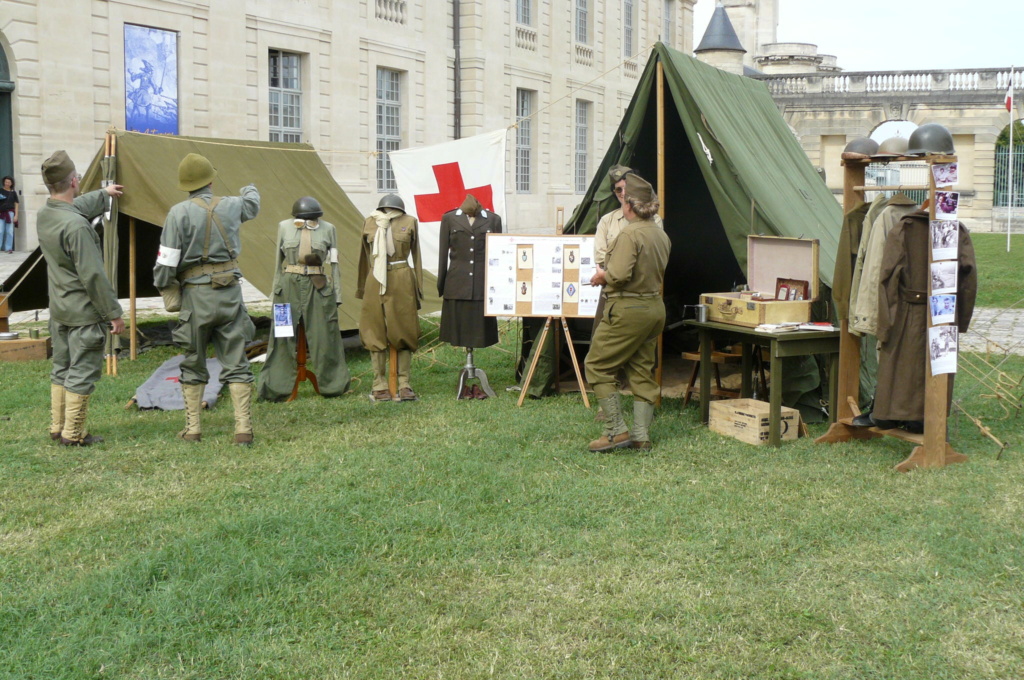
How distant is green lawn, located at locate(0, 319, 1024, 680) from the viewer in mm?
3537

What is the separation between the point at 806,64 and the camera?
59406 mm

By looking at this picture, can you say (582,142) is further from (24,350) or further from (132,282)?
(24,350)

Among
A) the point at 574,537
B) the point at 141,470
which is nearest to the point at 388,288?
the point at 141,470

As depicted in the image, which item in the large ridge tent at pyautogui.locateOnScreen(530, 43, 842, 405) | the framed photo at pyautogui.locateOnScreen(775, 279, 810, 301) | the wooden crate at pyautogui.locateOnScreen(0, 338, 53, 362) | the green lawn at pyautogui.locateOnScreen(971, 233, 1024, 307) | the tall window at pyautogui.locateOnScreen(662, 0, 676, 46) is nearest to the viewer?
the framed photo at pyautogui.locateOnScreen(775, 279, 810, 301)

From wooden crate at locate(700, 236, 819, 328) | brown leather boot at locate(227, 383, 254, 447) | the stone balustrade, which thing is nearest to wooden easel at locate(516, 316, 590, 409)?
wooden crate at locate(700, 236, 819, 328)

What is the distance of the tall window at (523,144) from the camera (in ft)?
89.9

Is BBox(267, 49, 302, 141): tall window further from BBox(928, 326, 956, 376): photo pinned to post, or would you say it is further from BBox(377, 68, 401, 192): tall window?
BBox(928, 326, 956, 376): photo pinned to post

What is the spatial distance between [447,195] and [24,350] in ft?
13.3

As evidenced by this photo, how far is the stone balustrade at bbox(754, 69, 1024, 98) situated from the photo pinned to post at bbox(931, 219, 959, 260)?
33066 mm

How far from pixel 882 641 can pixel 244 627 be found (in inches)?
87.9

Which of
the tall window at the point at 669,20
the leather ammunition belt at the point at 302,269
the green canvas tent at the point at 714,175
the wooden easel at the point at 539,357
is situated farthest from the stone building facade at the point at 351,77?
the leather ammunition belt at the point at 302,269

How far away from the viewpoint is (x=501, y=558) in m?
4.41

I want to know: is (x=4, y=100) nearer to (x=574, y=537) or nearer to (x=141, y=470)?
(x=141, y=470)

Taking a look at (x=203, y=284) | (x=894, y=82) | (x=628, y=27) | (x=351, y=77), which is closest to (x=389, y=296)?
(x=203, y=284)
